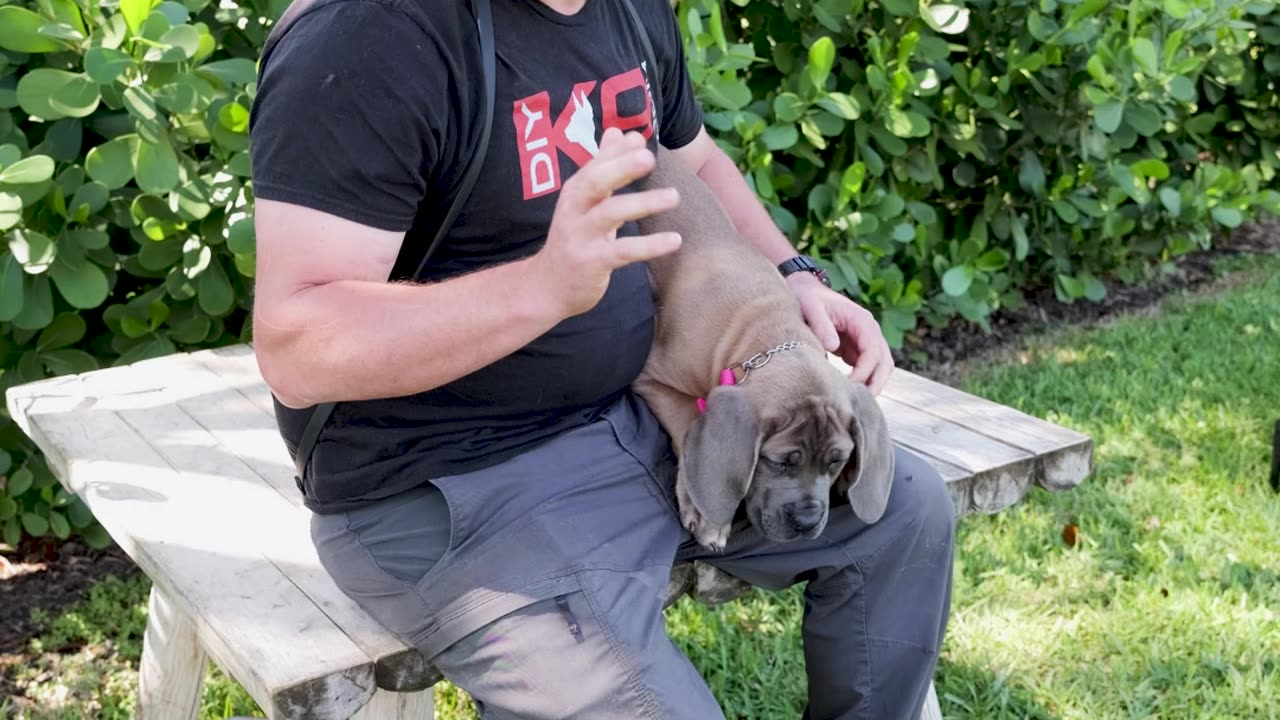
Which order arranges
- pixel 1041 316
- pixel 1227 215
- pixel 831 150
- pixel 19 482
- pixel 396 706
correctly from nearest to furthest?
1. pixel 396 706
2. pixel 19 482
3. pixel 831 150
4. pixel 1227 215
5. pixel 1041 316

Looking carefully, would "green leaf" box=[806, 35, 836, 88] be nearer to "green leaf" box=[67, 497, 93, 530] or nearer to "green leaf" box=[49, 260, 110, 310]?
"green leaf" box=[49, 260, 110, 310]

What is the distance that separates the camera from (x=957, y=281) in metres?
5.27

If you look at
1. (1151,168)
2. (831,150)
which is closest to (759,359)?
(831,150)

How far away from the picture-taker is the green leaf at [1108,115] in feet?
16.3

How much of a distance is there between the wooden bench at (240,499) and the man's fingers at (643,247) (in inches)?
35.5

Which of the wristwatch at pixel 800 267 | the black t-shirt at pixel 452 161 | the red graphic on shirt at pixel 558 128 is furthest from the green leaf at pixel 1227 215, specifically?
the red graphic on shirt at pixel 558 128

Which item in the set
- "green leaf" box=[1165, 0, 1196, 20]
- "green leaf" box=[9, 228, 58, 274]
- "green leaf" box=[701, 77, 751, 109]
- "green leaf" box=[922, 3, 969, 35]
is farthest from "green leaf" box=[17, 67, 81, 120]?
"green leaf" box=[1165, 0, 1196, 20]

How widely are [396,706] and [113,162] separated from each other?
162cm

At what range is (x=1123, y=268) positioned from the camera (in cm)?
659

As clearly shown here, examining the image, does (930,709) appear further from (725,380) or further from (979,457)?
(725,380)

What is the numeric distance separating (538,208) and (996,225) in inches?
150

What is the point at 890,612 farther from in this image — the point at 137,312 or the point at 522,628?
the point at 137,312

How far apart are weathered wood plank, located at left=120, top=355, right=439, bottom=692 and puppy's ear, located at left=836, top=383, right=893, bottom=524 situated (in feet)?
2.80

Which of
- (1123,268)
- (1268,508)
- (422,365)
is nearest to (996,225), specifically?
(1123,268)
